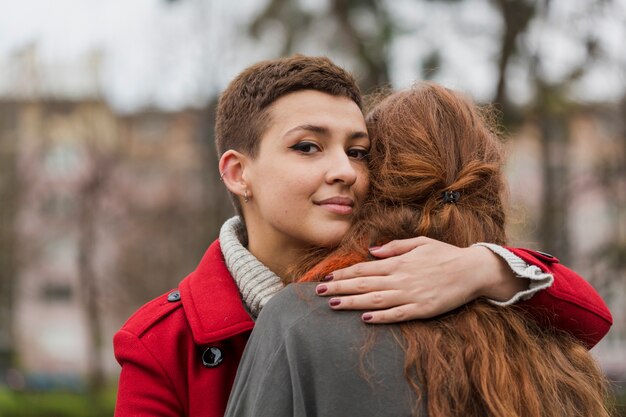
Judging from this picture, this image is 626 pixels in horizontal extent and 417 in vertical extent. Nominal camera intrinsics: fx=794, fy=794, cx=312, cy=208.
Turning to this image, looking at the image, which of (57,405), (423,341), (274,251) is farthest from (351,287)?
(57,405)

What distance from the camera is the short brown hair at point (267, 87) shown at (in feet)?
9.21

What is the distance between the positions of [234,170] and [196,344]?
2.31ft

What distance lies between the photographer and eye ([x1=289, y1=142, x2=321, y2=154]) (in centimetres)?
269

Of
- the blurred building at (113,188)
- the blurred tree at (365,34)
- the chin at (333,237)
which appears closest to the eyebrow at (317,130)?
the chin at (333,237)

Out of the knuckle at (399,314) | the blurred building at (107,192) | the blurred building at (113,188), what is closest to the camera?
the knuckle at (399,314)

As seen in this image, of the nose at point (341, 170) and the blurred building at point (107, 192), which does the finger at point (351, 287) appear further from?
the blurred building at point (107, 192)

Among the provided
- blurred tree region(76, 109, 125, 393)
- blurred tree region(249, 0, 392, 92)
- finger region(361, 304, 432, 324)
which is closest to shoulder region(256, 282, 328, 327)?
finger region(361, 304, 432, 324)

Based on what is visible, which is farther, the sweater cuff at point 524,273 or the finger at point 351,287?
the sweater cuff at point 524,273

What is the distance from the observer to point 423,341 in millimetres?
2039

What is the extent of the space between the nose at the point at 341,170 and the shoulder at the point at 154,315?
2.30 ft

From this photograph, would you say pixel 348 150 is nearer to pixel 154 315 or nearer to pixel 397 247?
pixel 397 247

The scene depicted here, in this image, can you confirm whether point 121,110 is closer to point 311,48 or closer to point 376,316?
point 311,48

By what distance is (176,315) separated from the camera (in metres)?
2.73

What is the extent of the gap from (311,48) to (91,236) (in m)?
11.0
